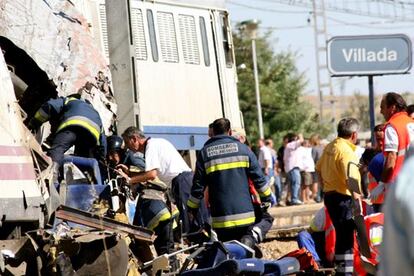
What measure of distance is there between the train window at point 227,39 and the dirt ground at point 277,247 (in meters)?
5.72

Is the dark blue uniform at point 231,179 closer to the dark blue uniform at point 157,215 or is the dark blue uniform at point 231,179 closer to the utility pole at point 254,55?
the dark blue uniform at point 157,215

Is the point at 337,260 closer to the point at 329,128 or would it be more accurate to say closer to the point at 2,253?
the point at 2,253

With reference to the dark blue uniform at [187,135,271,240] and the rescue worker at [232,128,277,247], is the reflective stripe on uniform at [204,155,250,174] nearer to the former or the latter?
the dark blue uniform at [187,135,271,240]

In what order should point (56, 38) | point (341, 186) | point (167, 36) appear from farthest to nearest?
point (167, 36)
point (341, 186)
point (56, 38)

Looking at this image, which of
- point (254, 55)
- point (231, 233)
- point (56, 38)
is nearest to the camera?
point (231, 233)

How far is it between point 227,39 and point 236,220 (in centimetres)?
1219

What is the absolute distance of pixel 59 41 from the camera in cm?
1138

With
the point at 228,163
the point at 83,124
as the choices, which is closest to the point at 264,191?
the point at 228,163

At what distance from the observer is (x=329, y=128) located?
192 feet

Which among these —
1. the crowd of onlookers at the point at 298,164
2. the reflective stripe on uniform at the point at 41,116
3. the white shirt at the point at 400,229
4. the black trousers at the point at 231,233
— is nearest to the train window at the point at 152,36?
the crowd of onlookers at the point at 298,164

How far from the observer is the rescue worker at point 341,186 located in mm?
11469

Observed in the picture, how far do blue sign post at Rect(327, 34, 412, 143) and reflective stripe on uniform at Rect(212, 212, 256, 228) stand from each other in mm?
3382

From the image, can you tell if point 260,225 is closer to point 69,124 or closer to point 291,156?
point 69,124

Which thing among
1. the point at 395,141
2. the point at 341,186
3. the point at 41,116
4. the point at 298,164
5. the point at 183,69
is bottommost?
the point at 298,164
